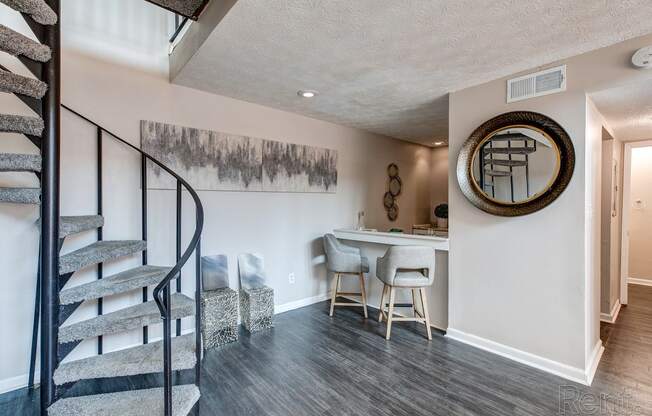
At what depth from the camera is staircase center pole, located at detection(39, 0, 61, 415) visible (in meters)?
1.63

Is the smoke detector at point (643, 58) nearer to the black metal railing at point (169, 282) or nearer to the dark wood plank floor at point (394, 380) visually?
the dark wood plank floor at point (394, 380)

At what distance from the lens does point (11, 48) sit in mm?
1446

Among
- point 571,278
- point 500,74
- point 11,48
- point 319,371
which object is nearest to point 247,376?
point 319,371

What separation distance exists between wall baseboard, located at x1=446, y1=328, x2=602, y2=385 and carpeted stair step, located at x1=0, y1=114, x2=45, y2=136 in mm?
3391

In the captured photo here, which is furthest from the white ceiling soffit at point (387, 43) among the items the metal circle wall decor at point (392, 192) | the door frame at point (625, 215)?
the door frame at point (625, 215)

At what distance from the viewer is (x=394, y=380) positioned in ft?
7.27

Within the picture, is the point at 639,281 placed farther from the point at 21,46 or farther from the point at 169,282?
the point at 21,46

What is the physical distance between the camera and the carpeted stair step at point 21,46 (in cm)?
141

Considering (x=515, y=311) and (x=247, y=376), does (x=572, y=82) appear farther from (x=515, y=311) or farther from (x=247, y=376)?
(x=247, y=376)

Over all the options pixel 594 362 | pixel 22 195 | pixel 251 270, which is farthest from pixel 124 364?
pixel 594 362

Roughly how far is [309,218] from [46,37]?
111 inches

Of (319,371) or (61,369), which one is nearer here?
(61,369)

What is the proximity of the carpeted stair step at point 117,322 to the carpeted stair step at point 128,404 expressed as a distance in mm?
341

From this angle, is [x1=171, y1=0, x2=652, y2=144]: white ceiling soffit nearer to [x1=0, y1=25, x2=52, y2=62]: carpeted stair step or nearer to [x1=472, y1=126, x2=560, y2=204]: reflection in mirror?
[x1=472, y1=126, x2=560, y2=204]: reflection in mirror
